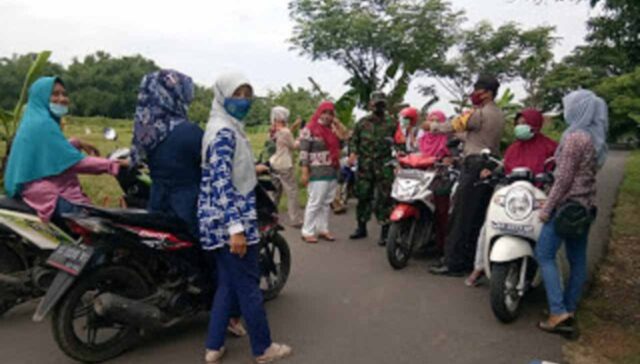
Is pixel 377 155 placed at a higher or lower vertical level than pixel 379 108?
lower

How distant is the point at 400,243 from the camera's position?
5.84 meters

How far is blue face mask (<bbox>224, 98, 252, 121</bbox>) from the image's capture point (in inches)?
135

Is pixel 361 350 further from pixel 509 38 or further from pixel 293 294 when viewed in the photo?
pixel 509 38

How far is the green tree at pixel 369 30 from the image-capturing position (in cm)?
2756

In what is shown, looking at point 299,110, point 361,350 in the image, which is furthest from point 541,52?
point 361,350

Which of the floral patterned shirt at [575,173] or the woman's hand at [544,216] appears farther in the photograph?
the woman's hand at [544,216]

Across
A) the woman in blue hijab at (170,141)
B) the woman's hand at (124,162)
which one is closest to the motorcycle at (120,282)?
the woman in blue hijab at (170,141)

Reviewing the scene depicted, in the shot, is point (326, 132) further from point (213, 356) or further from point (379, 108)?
point (213, 356)

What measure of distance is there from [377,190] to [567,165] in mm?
3151

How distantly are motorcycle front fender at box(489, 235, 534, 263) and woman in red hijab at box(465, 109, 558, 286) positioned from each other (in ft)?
2.28

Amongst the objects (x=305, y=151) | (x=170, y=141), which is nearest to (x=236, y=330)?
(x=170, y=141)

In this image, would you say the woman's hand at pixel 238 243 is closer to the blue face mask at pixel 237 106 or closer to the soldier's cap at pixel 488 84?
the blue face mask at pixel 237 106

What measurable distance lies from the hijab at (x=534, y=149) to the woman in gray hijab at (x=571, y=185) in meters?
0.59

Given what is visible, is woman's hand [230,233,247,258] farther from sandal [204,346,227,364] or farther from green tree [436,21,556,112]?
green tree [436,21,556,112]
